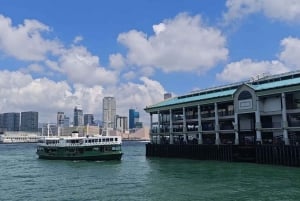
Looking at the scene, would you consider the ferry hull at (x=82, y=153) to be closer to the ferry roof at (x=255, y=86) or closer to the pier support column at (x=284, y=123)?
the ferry roof at (x=255, y=86)

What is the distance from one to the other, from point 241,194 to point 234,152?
1575 inches

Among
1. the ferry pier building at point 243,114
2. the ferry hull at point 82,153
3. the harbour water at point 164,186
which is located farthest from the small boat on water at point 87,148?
the harbour water at point 164,186

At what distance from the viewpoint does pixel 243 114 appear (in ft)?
266

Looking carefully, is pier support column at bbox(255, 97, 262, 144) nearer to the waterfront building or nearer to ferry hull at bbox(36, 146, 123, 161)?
the waterfront building

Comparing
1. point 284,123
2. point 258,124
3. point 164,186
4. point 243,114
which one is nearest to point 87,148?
point 243,114

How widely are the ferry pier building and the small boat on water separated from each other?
18166 millimetres

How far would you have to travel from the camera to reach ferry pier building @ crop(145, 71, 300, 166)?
237 ft

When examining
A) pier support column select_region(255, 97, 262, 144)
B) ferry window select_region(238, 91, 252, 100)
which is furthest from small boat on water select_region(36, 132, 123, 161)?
pier support column select_region(255, 97, 262, 144)

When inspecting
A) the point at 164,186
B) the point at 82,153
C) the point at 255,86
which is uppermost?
the point at 255,86

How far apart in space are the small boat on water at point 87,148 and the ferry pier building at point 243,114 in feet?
59.6

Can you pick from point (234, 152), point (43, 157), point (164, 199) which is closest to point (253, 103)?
point (234, 152)

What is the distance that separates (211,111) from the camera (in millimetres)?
95312

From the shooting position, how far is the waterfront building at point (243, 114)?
237 feet

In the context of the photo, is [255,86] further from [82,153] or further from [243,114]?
[82,153]
